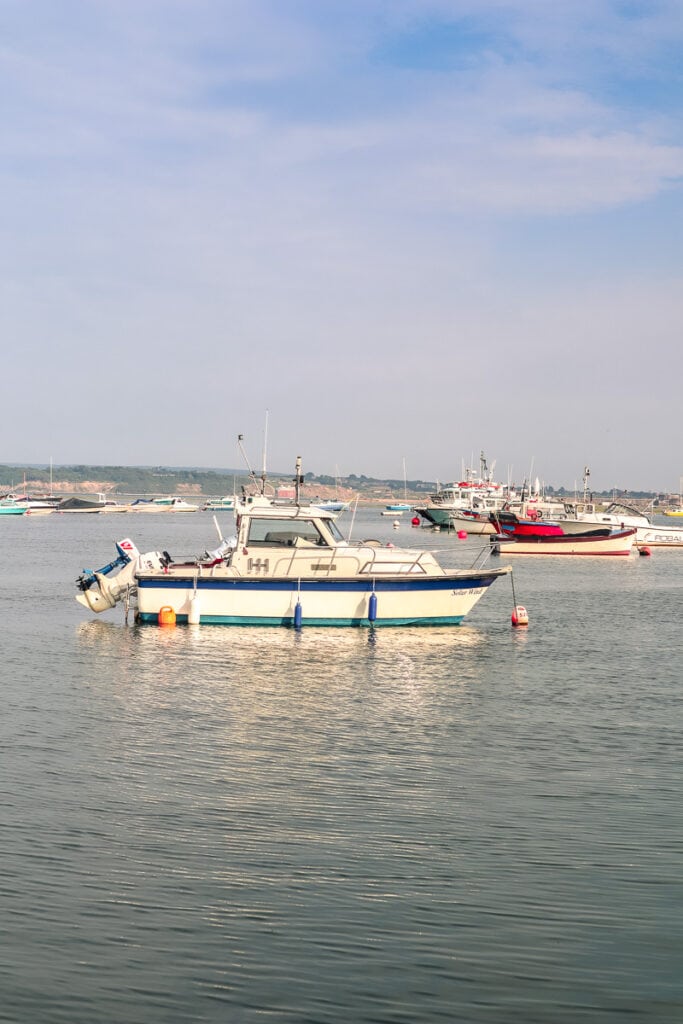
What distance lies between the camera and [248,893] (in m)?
11.1

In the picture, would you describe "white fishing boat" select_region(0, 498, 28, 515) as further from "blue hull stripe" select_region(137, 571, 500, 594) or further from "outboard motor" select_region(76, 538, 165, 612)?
"blue hull stripe" select_region(137, 571, 500, 594)

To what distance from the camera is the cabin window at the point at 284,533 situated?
3170cm

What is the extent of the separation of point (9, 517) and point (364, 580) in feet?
434

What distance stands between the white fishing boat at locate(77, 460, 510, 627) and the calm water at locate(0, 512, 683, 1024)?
4607 millimetres

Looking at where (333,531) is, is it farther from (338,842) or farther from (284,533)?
(338,842)

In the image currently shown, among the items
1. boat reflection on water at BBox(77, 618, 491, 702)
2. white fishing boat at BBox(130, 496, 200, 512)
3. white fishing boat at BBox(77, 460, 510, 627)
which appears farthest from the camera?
white fishing boat at BBox(130, 496, 200, 512)

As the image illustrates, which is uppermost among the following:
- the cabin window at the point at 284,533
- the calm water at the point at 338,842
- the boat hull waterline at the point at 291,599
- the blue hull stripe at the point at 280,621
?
the cabin window at the point at 284,533

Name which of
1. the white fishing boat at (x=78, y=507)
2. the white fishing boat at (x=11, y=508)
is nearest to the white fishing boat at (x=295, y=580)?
the white fishing boat at (x=11, y=508)

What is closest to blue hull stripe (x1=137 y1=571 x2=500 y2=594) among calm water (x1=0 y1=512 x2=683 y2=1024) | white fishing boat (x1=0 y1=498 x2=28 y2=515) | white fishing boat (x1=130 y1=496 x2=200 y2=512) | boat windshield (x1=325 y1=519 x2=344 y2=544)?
boat windshield (x1=325 y1=519 x2=344 y2=544)

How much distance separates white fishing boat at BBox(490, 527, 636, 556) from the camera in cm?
7881

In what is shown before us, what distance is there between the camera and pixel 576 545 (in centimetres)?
7900

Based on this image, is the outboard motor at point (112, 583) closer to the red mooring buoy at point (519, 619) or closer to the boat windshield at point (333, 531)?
the boat windshield at point (333, 531)

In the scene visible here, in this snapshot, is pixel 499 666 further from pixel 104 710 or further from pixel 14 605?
pixel 14 605

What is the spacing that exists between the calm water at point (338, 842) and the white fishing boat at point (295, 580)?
461cm
